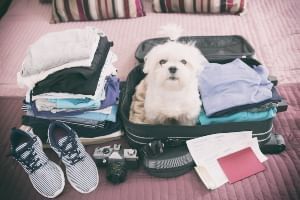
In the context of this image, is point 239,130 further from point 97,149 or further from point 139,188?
point 97,149

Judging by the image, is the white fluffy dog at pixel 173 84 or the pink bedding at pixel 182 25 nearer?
the white fluffy dog at pixel 173 84

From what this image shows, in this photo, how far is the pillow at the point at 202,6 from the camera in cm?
191

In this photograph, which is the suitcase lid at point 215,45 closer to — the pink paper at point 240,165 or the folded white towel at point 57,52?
the folded white towel at point 57,52

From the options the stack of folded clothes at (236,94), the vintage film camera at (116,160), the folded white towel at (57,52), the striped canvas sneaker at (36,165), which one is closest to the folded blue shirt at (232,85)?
the stack of folded clothes at (236,94)

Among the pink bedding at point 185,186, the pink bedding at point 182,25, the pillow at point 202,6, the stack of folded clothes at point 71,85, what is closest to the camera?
the pink bedding at point 185,186

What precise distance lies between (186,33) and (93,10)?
0.58 meters

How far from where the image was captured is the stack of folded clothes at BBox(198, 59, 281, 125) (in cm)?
118

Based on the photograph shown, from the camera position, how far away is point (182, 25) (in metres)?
1.87

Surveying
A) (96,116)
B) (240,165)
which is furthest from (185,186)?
(96,116)

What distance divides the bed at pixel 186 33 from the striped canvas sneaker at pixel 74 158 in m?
0.03

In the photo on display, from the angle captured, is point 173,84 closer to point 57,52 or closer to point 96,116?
point 96,116

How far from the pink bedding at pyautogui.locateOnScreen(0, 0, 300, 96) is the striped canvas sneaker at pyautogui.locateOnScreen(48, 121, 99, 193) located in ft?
1.44

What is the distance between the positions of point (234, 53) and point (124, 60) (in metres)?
0.55

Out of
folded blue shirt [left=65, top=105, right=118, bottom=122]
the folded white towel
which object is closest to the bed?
folded blue shirt [left=65, top=105, right=118, bottom=122]
